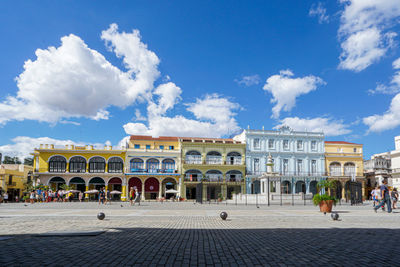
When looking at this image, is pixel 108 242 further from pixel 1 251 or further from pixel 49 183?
pixel 49 183

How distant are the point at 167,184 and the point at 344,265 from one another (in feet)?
152

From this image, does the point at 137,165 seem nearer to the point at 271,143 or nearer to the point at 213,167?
the point at 213,167

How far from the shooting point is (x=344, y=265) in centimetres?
521

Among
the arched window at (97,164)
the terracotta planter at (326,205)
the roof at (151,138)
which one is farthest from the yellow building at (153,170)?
the terracotta planter at (326,205)

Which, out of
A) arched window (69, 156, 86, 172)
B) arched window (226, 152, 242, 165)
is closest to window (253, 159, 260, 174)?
arched window (226, 152, 242, 165)

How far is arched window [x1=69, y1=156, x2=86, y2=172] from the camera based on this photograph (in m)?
48.2

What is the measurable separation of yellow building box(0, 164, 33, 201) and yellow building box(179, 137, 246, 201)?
1121 inches

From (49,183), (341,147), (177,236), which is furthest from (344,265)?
(341,147)

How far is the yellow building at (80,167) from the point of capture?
47562mm

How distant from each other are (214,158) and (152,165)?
1032 cm

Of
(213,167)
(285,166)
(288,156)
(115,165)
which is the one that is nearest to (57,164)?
(115,165)

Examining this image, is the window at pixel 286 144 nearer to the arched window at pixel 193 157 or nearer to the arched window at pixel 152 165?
the arched window at pixel 193 157

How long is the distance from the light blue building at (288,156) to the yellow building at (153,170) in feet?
40.5

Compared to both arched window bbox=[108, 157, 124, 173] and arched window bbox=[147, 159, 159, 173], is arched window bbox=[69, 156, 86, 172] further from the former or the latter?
arched window bbox=[147, 159, 159, 173]
